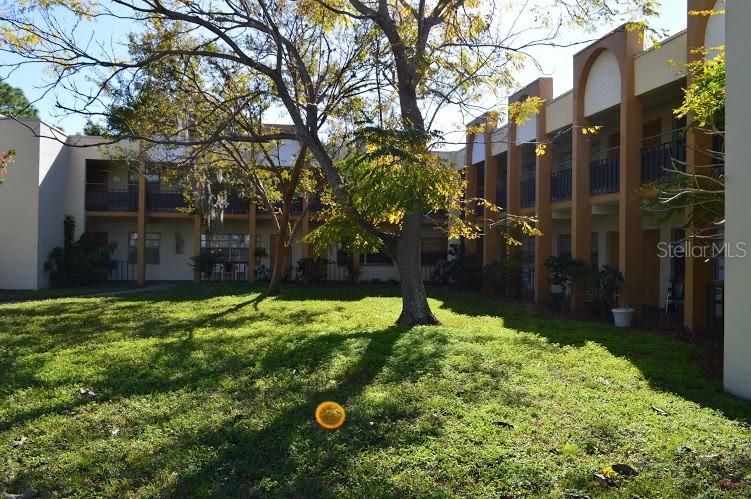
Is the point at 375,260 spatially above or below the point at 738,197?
below

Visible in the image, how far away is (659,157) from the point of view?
39.6ft

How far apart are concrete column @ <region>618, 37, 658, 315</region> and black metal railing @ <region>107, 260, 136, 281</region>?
19704mm

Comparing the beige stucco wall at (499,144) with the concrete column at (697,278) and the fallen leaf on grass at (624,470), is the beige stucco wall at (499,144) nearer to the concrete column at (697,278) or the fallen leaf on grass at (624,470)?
the concrete column at (697,278)

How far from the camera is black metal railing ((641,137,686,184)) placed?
11.5 m

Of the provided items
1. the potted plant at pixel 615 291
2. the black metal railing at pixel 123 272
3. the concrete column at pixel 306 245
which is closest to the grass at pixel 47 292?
the black metal railing at pixel 123 272

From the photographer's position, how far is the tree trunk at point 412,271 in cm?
1037

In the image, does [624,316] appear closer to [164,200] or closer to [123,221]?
[164,200]

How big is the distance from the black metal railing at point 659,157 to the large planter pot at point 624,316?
296 centimetres

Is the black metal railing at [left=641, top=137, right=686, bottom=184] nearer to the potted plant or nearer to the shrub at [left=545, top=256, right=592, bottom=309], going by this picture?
the potted plant

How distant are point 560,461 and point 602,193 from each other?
1099cm

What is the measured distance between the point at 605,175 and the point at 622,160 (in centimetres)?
142

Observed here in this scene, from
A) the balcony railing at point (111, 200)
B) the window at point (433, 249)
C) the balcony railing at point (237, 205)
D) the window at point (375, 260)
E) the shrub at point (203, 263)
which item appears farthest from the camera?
the window at point (433, 249)

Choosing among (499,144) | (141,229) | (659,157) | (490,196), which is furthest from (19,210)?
(659,157)

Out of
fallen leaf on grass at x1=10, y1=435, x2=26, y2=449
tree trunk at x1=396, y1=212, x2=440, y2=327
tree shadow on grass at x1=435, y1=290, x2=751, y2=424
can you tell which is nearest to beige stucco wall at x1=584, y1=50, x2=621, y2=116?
tree shadow on grass at x1=435, y1=290, x2=751, y2=424
